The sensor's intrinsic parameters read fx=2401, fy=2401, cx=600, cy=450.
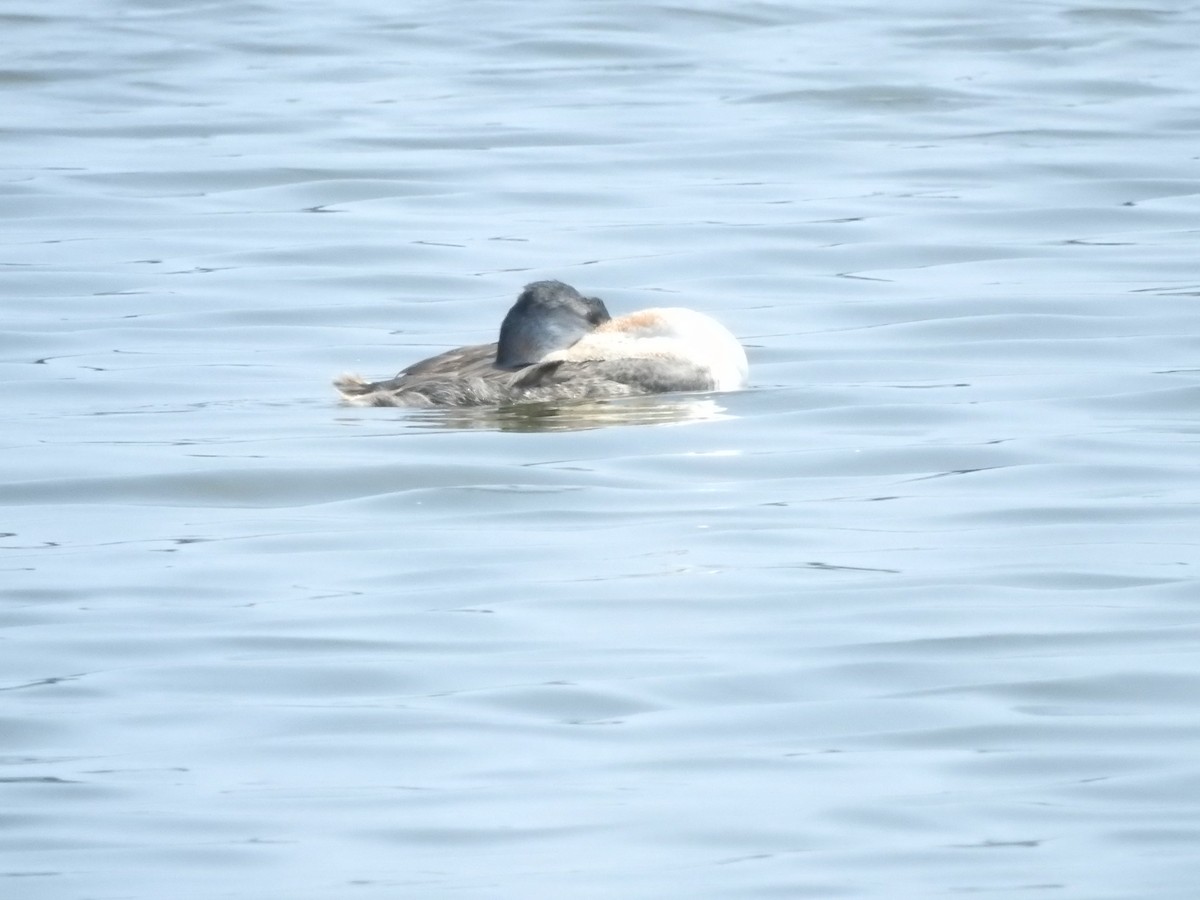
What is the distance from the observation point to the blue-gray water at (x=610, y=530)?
206 inches

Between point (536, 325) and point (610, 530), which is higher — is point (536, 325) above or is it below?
above

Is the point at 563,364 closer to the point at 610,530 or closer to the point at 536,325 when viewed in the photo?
the point at 536,325

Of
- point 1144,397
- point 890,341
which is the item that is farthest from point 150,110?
point 1144,397

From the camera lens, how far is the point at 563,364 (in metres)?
10.3

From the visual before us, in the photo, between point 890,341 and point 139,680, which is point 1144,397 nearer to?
point 890,341

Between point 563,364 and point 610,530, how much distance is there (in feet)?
7.91

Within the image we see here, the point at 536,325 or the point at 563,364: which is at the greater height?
the point at 536,325

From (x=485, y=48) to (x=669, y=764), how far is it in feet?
62.2

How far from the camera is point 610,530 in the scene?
795 centimetres

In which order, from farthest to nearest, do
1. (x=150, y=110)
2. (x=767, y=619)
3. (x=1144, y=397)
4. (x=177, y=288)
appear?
(x=150, y=110)
(x=177, y=288)
(x=1144, y=397)
(x=767, y=619)

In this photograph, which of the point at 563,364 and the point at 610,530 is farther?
the point at 563,364

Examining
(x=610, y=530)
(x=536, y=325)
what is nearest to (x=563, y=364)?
(x=536, y=325)

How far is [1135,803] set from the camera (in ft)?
17.4

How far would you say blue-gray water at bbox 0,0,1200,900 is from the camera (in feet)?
17.1
